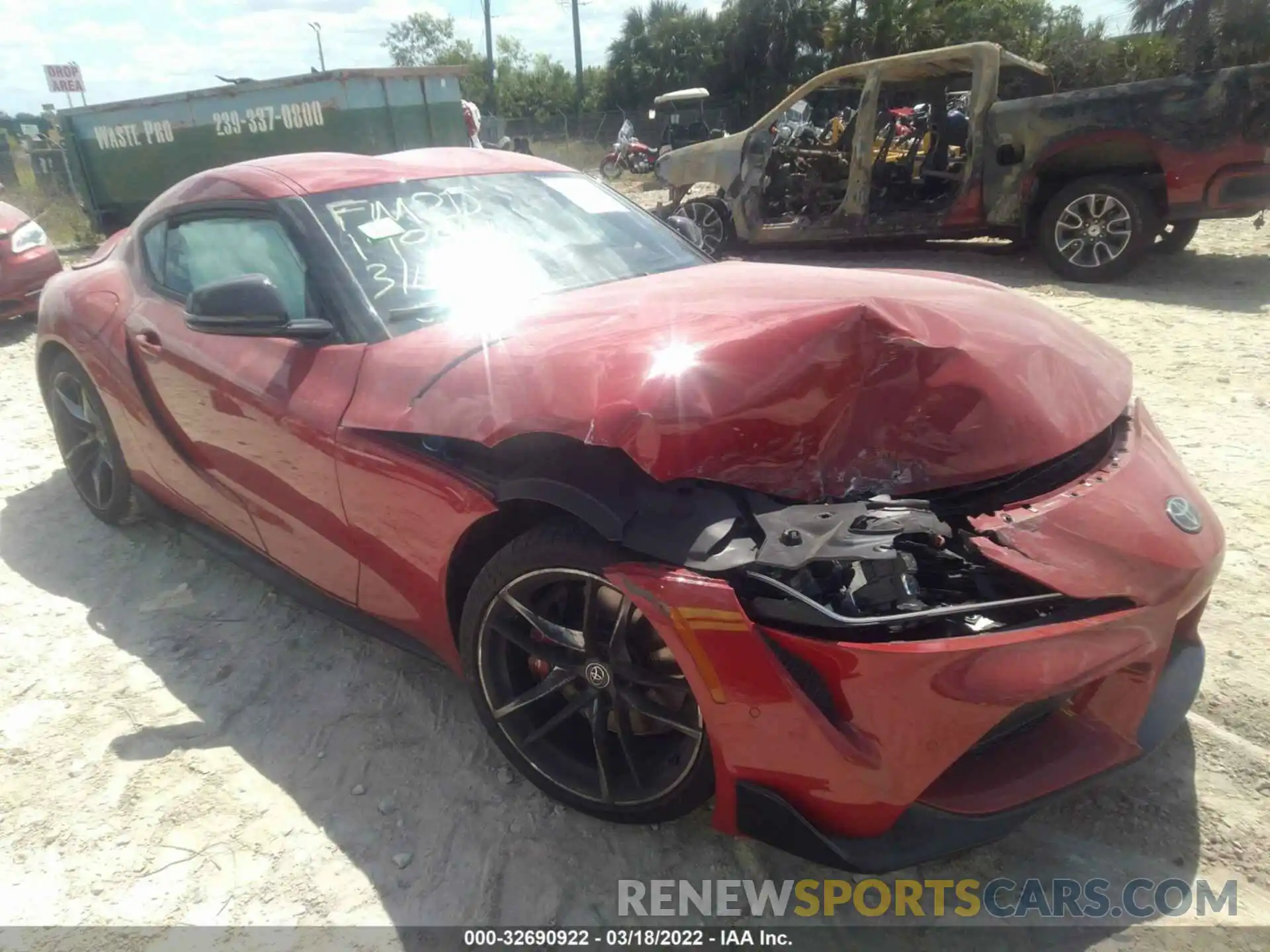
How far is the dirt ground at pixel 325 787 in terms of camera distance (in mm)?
1970

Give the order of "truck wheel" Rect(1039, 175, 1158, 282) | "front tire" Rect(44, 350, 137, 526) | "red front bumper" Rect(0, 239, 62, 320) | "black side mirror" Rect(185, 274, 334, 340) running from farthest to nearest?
"red front bumper" Rect(0, 239, 62, 320), "truck wheel" Rect(1039, 175, 1158, 282), "front tire" Rect(44, 350, 137, 526), "black side mirror" Rect(185, 274, 334, 340)

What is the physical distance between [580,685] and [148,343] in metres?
2.12

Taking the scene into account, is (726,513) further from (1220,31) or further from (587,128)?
(587,128)

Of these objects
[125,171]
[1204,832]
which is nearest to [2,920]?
[1204,832]

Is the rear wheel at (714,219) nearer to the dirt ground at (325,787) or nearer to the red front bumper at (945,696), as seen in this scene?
the dirt ground at (325,787)

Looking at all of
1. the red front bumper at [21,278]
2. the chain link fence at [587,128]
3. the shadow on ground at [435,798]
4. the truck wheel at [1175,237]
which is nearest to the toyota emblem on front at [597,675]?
the shadow on ground at [435,798]

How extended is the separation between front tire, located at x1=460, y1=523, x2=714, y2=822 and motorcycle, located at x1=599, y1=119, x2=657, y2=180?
18.9 m

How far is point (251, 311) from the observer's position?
2438 millimetres

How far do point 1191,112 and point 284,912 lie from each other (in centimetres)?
748

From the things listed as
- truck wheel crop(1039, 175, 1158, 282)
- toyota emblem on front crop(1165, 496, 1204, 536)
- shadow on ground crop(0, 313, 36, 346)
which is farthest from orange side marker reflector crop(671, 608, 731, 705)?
shadow on ground crop(0, 313, 36, 346)

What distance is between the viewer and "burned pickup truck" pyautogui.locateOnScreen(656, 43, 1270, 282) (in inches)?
249

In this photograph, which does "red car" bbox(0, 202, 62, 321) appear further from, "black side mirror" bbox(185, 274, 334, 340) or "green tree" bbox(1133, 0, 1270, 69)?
"green tree" bbox(1133, 0, 1270, 69)

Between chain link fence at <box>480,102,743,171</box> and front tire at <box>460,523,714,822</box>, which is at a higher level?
chain link fence at <box>480,102,743,171</box>

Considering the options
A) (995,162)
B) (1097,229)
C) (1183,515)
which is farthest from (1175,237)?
(1183,515)
